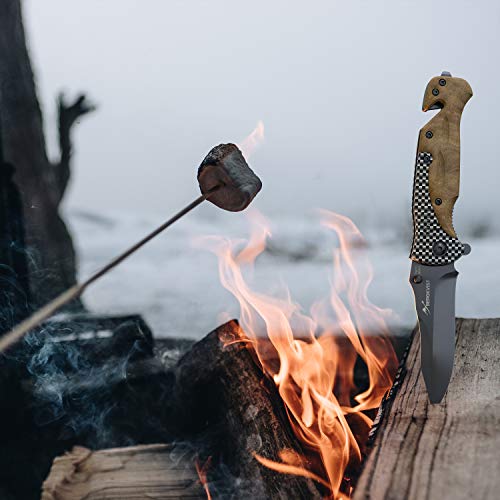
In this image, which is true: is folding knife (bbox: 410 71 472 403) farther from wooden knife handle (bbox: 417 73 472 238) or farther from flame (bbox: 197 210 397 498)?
flame (bbox: 197 210 397 498)

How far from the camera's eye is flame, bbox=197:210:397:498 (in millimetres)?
1783

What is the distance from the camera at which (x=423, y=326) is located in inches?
64.5

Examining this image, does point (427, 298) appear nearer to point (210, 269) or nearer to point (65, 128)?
point (210, 269)

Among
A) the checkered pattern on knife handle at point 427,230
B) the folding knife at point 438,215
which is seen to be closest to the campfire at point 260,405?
the folding knife at point 438,215

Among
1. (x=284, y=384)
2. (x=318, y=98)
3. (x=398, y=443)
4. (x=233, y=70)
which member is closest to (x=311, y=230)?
(x=318, y=98)

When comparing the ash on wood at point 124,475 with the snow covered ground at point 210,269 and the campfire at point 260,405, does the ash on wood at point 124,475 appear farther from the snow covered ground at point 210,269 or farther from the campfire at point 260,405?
the snow covered ground at point 210,269

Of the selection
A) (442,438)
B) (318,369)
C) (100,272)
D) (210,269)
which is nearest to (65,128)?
(210,269)

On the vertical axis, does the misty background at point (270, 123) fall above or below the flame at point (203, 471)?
above

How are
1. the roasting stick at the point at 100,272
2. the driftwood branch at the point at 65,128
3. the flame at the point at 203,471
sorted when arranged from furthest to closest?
the driftwood branch at the point at 65,128, the flame at the point at 203,471, the roasting stick at the point at 100,272

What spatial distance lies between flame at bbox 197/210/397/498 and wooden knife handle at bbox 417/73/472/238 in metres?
0.64

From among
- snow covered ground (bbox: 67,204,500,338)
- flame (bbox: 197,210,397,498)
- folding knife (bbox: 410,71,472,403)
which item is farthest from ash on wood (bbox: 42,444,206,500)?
snow covered ground (bbox: 67,204,500,338)

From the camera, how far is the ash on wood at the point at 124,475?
198 centimetres

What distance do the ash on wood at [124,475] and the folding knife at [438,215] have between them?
854mm

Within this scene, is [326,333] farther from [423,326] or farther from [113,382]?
[113,382]
